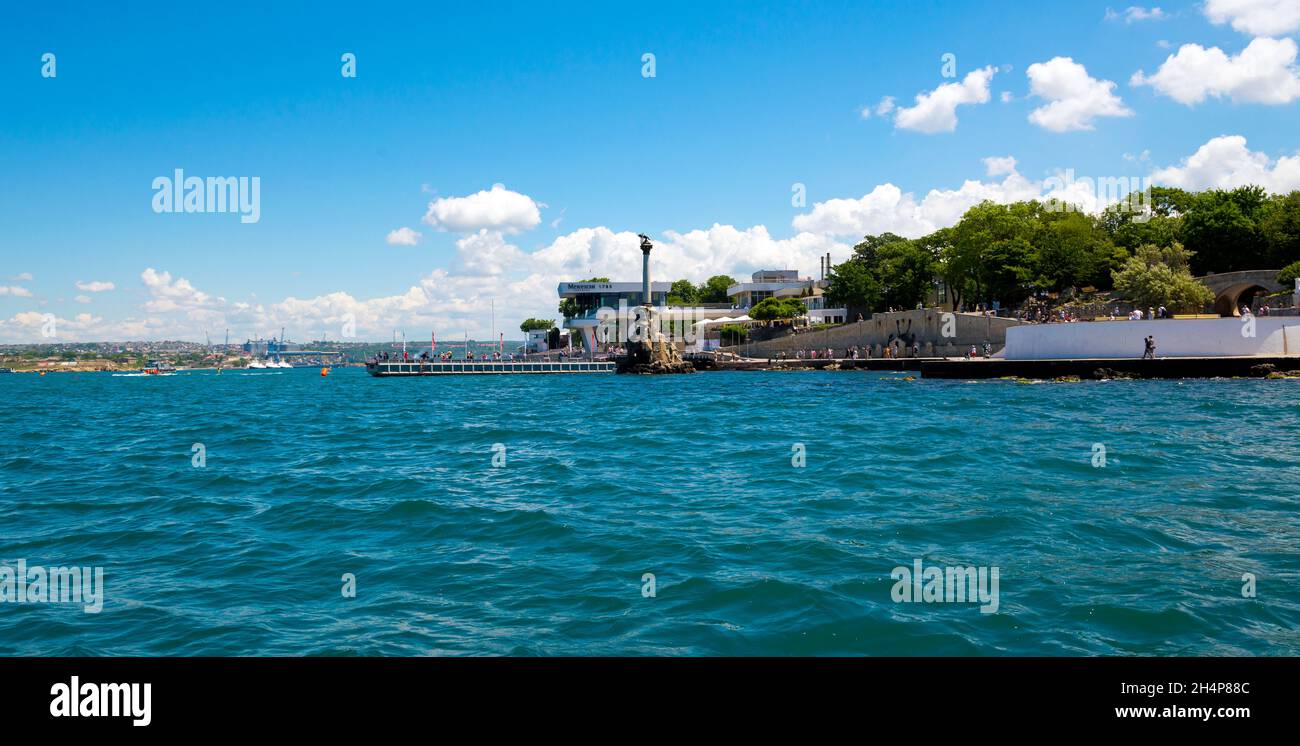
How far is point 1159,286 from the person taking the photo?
56.4 meters

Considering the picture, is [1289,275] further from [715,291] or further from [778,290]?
[715,291]

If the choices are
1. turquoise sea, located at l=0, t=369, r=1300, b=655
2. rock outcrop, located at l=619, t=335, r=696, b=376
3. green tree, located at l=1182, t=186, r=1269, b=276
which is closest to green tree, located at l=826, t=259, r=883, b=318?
rock outcrop, located at l=619, t=335, r=696, b=376

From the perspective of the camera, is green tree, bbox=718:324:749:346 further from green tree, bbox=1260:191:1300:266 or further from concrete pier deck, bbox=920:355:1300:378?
green tree, bbox=1260:191:1300:266

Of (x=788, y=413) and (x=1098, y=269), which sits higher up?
(x=1098, y=269)

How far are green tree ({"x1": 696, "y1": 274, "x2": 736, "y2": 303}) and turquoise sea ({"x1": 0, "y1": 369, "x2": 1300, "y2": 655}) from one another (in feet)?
394

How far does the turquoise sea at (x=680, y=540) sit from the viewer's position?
7590 mm

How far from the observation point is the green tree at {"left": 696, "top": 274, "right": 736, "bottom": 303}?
477 feet

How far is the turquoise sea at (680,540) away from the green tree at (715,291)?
120 metres

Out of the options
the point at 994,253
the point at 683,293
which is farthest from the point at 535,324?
the point at 994,253

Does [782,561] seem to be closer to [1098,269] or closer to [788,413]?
[788,413]

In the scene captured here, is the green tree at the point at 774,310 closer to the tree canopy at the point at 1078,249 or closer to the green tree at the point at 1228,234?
the tree canopy at the point at 1078,249
